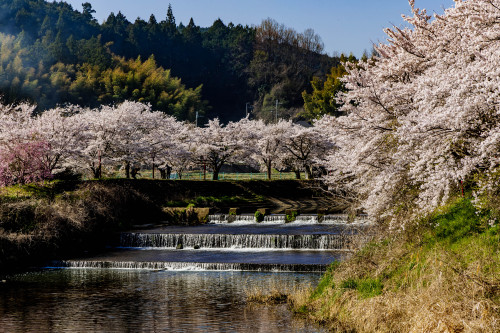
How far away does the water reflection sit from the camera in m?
12.8

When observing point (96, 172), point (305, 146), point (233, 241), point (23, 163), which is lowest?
point (233, 241)

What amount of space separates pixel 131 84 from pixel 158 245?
77.6 meters

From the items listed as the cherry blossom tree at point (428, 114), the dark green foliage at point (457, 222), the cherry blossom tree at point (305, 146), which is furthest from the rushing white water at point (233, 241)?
the cherry blossom tree at point (305, 146)

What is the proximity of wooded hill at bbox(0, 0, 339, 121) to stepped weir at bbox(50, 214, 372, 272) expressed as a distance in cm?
6015

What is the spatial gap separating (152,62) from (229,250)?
318 ft

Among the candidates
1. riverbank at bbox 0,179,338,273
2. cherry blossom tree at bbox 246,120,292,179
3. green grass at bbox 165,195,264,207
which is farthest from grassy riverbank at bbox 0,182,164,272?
A: cherry blossom tree at bbox 246,120,292,179

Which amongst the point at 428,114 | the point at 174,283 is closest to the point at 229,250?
the point at 174,283

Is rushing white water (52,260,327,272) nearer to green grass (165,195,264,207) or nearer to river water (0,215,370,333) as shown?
river water (0,215,370,333)

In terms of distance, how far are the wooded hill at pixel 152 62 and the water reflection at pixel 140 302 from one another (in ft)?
222

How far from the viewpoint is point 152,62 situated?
117 metres

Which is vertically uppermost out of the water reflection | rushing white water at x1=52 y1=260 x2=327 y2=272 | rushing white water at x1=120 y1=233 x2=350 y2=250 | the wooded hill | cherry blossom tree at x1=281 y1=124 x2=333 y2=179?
the wooded hill

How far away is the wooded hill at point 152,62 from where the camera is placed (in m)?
95.8

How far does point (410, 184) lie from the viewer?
12.5 meters

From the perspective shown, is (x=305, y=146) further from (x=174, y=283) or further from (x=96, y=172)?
(x=174, y=283)
